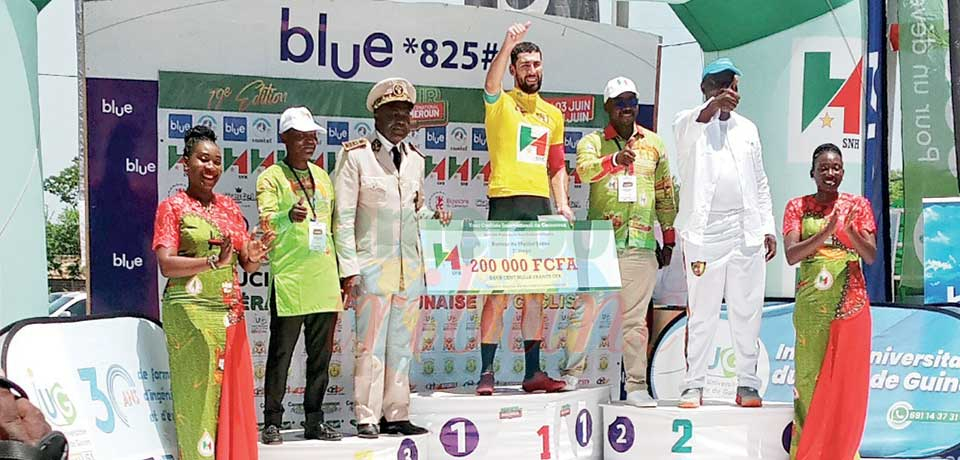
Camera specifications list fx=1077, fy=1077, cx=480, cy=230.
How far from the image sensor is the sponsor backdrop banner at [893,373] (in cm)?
555

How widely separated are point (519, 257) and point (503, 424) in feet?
2.68

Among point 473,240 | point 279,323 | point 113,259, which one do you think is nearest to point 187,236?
point 279,323

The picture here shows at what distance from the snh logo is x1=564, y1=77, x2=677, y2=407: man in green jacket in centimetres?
113

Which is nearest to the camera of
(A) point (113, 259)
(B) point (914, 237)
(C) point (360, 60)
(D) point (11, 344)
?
(D) point (11, 344)

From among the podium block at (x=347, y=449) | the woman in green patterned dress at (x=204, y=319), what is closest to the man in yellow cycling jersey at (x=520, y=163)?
the podium block at (x=347, y=449)

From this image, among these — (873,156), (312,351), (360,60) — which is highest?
(360,60)

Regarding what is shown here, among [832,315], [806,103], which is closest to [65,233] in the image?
[806,103]

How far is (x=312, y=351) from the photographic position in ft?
15.5

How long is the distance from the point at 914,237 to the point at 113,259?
489cm

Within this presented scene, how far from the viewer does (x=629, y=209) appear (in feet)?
17.8

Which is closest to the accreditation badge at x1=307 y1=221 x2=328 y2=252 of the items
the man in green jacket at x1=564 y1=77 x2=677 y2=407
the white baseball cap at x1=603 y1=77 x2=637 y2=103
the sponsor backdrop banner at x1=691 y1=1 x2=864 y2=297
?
the man in green jacket at x1=564 y1=77 x2=677 y2=407

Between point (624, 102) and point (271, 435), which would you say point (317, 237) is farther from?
point (624, 102)

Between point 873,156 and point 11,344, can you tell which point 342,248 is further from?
point 873,156

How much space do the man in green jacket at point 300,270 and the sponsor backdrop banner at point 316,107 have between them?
80 centimetres
